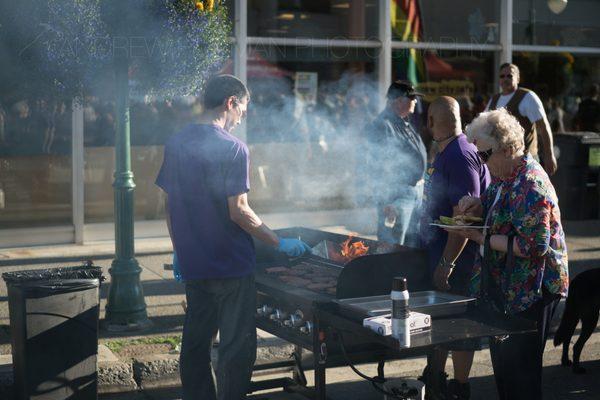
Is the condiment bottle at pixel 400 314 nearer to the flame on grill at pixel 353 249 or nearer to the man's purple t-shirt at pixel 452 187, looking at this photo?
the man's purple t-shirt at pixel 452 187

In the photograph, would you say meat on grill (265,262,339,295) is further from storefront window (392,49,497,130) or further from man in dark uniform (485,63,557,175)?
storefront window (392,49,497,130)

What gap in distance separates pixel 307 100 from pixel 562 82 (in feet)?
13.4

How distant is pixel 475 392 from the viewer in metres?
5.97

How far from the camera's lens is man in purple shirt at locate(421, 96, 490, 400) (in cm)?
508

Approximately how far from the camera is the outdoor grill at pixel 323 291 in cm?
456

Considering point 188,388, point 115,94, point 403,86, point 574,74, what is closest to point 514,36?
point 574,74

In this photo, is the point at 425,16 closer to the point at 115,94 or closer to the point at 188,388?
the point at 115,94

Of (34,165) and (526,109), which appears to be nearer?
(526,109)

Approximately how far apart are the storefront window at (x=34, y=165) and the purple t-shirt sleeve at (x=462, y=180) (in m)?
5.56

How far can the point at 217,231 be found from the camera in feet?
15.3

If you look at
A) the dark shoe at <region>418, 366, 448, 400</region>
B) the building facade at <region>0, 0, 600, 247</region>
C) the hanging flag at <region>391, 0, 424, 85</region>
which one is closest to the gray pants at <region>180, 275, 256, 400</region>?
the dark shoe at <region>418, 366, 448, 400</region>

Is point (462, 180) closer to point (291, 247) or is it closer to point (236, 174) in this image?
point (291, 247)

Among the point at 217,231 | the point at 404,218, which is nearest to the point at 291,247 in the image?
the point at 217,231

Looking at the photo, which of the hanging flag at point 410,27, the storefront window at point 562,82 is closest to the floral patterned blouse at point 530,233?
the hanging flag at point 410,27
